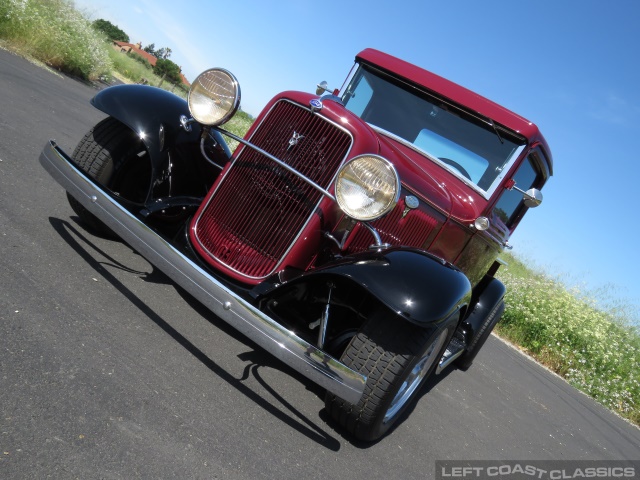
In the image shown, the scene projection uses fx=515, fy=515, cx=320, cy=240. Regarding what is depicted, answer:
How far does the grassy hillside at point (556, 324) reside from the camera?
884cm

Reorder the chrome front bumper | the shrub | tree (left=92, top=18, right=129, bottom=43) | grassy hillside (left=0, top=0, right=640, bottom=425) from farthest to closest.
A: tree (left=92, top=18, right=129, bottom=43) < the shrub < grassy hillside (left=0, top=0, right=640, bottom=425) < the chrome front bumper

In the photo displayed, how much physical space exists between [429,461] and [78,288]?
2.13m

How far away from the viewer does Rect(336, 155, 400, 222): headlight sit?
2465 millimetres

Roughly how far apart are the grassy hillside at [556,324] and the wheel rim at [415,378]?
22.6 feet

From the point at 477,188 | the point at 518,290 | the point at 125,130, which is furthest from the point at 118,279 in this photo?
the point at 518,290

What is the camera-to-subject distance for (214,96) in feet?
10.00

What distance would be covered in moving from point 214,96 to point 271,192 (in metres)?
0.70

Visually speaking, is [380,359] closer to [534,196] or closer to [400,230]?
[400,230]

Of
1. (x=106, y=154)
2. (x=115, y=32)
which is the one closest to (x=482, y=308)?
(x=106, y=154)

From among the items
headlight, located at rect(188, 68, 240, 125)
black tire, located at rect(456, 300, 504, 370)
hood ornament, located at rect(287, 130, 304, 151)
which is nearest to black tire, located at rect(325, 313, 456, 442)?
hood ornament, located at rect(287, 130, 304, 151)

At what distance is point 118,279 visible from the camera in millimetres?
2998

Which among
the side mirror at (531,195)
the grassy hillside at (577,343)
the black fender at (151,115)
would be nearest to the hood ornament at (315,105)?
the black fender at (151,115)

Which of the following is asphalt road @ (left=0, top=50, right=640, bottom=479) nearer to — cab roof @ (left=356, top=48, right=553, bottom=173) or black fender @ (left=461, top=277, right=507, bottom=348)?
black fender @ (left=461, top=277, right=507, bottom=348)

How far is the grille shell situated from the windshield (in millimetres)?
1153
